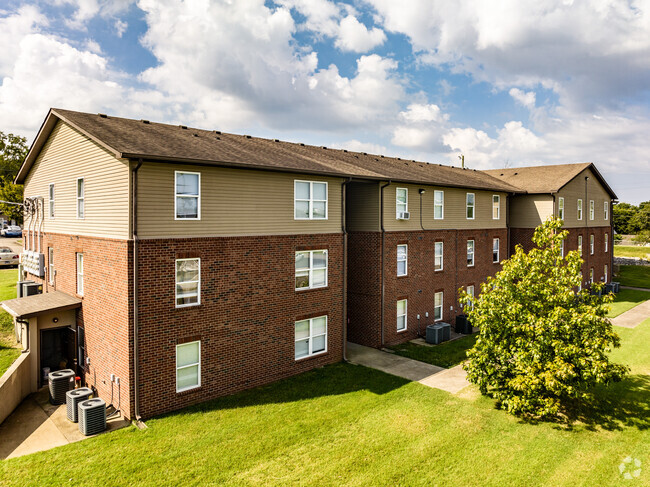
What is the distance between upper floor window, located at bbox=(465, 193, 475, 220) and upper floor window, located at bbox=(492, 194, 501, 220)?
2.75 m

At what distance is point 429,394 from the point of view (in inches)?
589

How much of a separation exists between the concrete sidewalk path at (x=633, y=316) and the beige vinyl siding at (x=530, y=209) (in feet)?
26.1

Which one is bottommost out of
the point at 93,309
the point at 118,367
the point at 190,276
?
the point at 118,367

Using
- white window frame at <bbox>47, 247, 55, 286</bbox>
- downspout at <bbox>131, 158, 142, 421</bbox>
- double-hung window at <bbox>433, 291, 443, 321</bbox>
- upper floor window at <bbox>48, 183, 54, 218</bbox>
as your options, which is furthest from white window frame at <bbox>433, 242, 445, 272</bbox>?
upper floor window at <bbox>48, 183, 54, 218</bbox>

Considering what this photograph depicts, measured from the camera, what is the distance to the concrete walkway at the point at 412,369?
16.1 m

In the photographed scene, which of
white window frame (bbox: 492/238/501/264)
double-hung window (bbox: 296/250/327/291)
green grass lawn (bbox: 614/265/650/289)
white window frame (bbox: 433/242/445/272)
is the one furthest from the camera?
green grass lawn (bbox: 614/265/650/289)

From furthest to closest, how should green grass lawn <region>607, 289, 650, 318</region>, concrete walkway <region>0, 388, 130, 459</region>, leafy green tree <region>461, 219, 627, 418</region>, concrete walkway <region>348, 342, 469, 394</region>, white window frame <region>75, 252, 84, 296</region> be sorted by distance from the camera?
green grass lawn <region>607, 289, 650, 318</region> < concrete walkway <region>348, 342, 469, 394</region> < white window frame <region>75, 252, 84, 296</region> < leafy green tree <region>461, 219, 627, 418</region> < concrete walkway <region>0, 388, 130, 459</region>

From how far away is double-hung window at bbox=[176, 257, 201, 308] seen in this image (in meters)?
13.4

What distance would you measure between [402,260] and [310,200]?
717cm

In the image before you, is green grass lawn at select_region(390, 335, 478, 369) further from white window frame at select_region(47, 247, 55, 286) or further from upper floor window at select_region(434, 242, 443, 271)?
white window frame at select_region(47, 247, 55, 286)

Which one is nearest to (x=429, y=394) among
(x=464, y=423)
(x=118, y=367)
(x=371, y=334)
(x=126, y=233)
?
(x=464, y=423)

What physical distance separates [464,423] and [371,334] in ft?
27.1

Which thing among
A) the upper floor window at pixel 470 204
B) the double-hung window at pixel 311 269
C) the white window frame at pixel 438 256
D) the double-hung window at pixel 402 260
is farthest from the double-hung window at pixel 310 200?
the upper floor window at pixel 470 204

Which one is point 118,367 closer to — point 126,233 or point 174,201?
point 126,233
